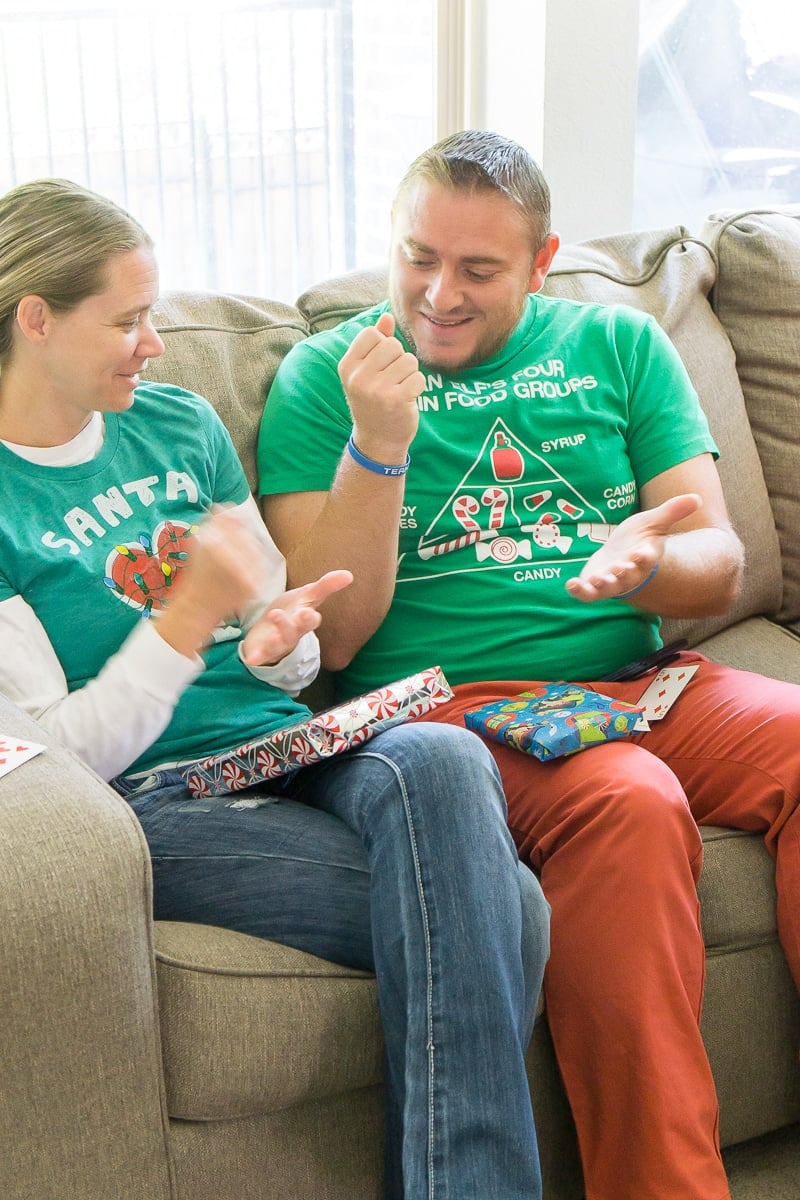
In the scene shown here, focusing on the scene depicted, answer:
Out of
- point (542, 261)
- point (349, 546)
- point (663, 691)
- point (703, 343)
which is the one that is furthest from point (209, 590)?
point (703, 343)

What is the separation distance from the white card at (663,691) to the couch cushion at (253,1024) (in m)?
0.57

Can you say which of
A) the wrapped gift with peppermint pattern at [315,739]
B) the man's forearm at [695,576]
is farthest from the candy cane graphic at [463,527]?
the wrapped gift with peppermint pattern at [315,739]

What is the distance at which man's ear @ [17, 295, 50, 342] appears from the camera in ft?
4.73

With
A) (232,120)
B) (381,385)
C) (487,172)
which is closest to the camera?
(381,385)

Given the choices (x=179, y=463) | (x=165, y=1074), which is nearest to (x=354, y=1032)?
(x=165, y=1074)

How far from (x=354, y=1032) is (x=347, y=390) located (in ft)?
2.40

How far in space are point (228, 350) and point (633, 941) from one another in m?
0.97

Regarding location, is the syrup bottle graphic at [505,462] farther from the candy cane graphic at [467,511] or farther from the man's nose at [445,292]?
the man's nose at [445,292]

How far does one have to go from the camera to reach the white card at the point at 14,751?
1209 millimetres

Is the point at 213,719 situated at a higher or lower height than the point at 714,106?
lower

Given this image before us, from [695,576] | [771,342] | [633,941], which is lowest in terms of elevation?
[633,941]

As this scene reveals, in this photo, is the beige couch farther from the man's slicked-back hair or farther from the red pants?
the man's slicked-back hair

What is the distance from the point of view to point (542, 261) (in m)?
1.84

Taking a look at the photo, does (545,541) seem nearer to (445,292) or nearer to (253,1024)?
(445,292)
